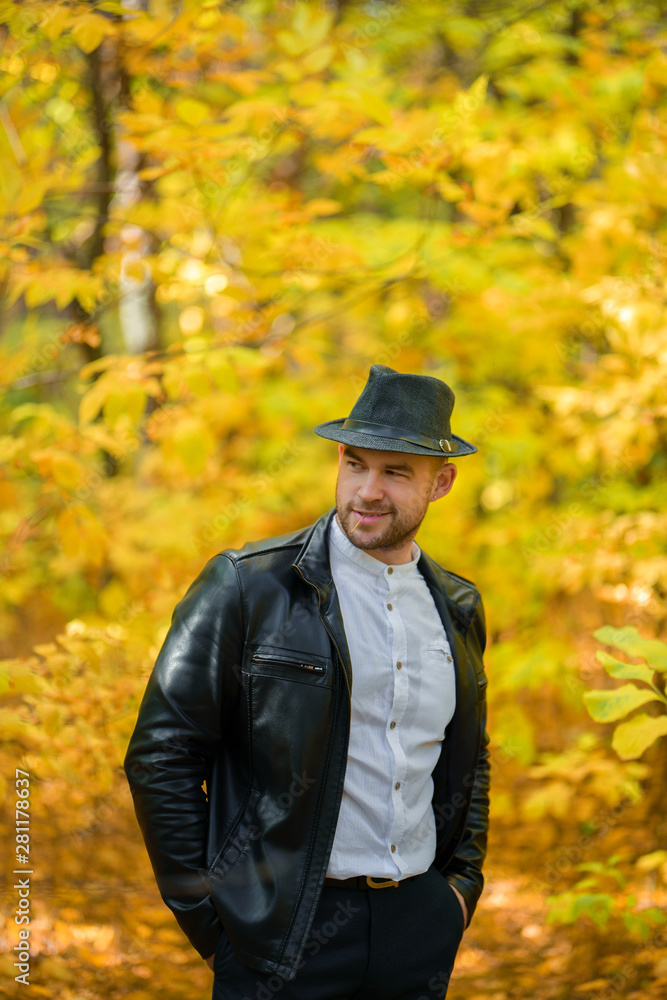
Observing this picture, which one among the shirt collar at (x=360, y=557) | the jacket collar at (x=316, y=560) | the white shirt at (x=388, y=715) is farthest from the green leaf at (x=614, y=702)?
the jacket collar at (x=316, y=560)

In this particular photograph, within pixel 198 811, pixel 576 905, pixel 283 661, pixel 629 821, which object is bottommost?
pixel 629 821

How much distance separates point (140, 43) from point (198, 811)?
141 inches

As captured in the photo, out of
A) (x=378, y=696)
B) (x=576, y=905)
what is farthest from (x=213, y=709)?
(x=576, y=905)

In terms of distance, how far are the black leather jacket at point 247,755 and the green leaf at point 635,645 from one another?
97 cm

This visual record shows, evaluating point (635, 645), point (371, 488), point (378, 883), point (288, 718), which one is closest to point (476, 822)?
point (378, 883)

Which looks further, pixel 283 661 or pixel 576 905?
pixel 576 905

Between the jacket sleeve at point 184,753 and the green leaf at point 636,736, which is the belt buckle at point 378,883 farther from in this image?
the green leaf at point 636,736

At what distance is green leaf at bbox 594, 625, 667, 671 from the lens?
7.90 ft

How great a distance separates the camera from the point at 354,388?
5.47m

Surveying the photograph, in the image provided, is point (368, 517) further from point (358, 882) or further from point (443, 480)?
point (358, 882)

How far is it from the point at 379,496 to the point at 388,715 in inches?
22.8

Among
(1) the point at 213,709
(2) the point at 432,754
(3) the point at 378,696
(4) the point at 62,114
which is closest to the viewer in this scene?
(1) the point at 213,709

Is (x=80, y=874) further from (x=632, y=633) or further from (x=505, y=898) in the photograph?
(x=632, y=633)

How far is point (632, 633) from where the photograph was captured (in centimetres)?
250
